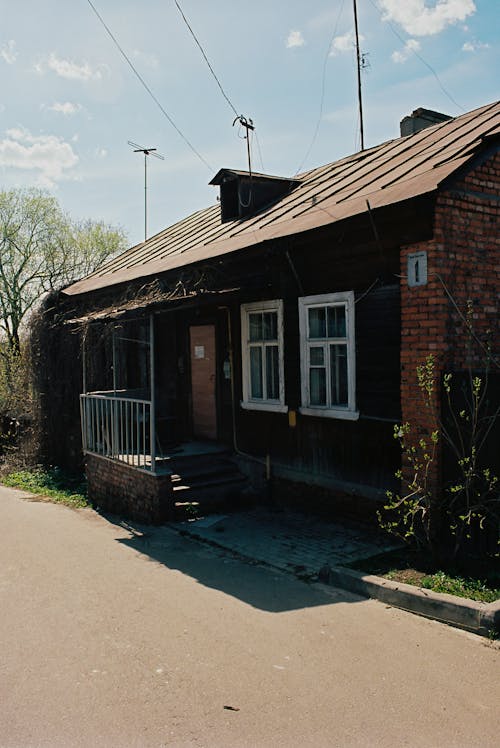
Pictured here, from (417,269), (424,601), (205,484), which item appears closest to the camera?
(424,601)

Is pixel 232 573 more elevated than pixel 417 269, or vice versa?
pixel 417 269

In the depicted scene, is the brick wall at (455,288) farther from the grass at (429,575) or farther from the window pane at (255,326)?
the window pane at (255,326)

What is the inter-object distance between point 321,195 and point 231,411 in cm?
358

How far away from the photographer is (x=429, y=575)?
5715 mm

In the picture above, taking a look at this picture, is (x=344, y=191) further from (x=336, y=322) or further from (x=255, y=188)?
(x=255, y=188)

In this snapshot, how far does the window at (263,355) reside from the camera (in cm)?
906

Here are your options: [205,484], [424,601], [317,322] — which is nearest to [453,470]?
[424,601]

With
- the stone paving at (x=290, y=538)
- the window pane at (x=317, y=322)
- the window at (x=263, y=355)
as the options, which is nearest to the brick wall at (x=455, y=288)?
the stone paving at (x=290, y=538)

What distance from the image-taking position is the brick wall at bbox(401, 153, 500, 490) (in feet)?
21.9

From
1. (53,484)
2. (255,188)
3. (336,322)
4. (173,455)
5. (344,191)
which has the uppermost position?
(255,188)

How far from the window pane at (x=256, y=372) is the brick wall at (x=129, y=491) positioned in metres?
1.93

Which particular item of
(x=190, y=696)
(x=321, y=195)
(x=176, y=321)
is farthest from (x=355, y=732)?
(x=176, y=321)

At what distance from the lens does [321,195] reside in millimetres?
9664

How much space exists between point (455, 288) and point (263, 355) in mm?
3299
